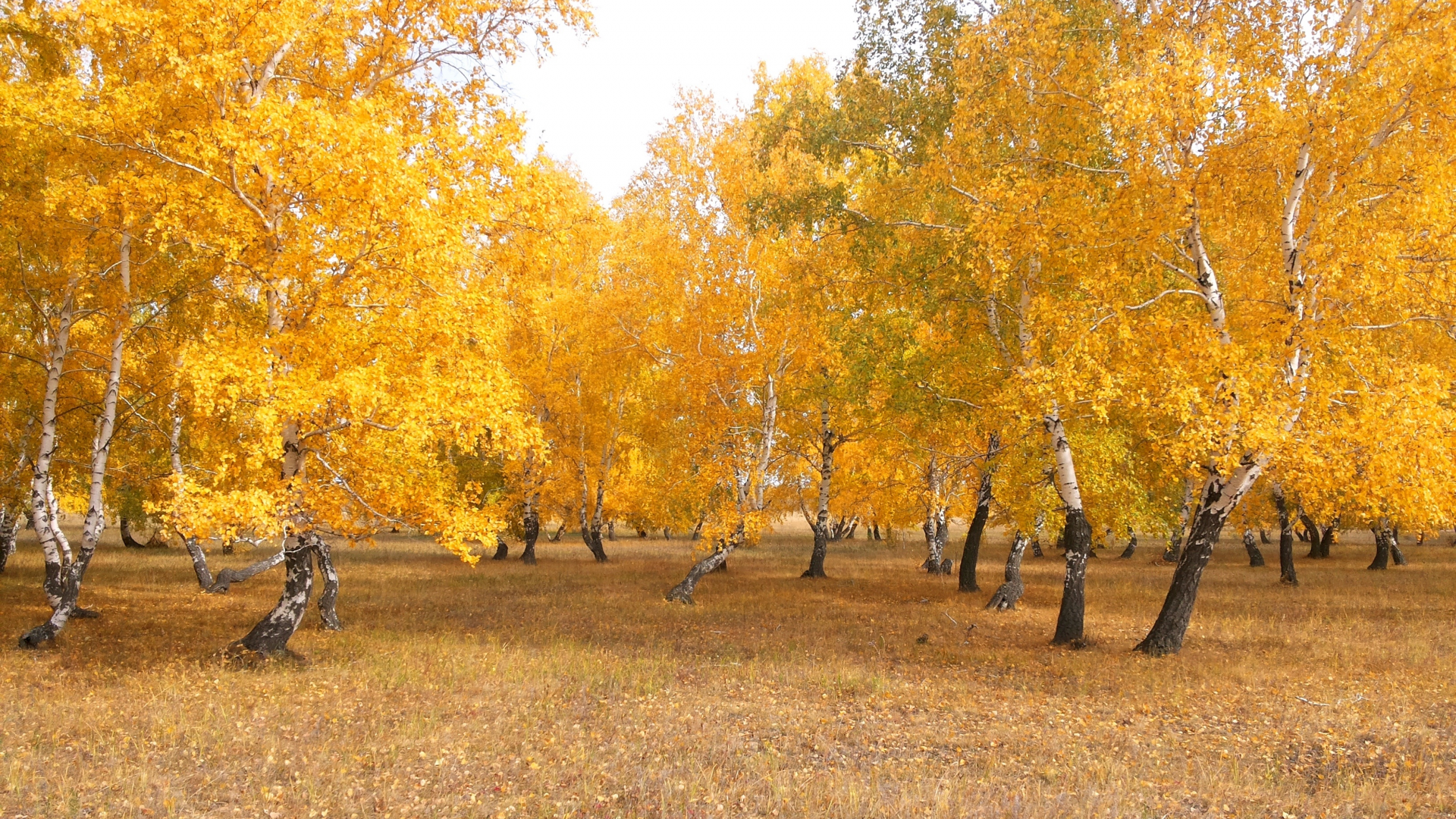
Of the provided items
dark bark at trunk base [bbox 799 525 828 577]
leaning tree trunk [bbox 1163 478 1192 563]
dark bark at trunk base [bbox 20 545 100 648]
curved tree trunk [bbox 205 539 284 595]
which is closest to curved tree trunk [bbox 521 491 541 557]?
curved tree trunk [bbox 205 539 284 595]

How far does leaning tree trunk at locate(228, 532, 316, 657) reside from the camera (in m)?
12.4

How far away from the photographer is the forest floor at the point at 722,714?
7125mm

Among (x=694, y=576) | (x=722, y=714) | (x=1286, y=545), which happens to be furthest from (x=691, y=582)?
(x=1286, y=545)

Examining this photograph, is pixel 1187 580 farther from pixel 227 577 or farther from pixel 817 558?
pixel 227 577

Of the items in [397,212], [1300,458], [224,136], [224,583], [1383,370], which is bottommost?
[224,583]

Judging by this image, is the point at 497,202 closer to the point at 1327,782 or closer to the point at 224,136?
the point at 224,136

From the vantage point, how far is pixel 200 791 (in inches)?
276

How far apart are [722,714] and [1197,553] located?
9.07 meters

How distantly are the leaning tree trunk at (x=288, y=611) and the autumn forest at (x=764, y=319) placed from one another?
84mm

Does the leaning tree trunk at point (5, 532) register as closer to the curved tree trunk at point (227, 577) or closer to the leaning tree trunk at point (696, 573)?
the curved tree trunk at point (227, 577)

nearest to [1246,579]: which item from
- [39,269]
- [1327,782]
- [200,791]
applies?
[1327,782]

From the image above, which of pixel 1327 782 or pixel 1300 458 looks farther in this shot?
pixel 1300 458

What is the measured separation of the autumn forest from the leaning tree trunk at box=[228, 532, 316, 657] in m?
0.08

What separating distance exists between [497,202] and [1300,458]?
1226 centimetres
